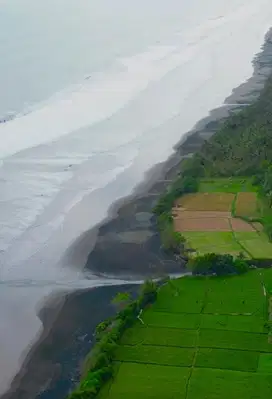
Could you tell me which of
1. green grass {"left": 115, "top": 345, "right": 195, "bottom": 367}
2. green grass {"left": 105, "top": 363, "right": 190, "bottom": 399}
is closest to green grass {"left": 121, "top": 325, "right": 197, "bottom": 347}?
green grass {"left": 115, "top": 345, "right": 195, "bottom": 367}

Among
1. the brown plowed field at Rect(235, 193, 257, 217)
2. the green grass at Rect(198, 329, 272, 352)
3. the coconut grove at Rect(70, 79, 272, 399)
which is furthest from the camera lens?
the brown plowed field at Rect(235, 193, 257, 217)

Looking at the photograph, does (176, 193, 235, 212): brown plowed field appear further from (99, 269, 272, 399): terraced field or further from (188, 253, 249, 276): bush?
(99, 269, 272, 399): terraced field

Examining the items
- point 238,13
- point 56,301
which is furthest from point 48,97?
point 238,13

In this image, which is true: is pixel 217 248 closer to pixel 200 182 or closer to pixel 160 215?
pixel 160 215

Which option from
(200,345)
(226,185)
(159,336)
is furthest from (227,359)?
(226,185)

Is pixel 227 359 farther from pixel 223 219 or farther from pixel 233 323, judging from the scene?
pixel 223 219

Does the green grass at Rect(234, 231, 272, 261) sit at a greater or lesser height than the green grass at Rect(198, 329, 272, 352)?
lesser
